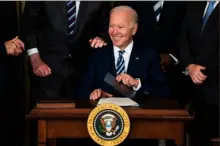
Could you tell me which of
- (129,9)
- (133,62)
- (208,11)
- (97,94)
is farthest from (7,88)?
(208,11)

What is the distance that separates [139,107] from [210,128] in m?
0.82

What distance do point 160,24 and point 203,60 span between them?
0.47 meters

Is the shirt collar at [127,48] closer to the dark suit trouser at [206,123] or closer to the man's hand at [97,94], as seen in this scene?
the man's hand at [97,94]

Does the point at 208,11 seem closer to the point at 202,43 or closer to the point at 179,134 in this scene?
the point at 202,43

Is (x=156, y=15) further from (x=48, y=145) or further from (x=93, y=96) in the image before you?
(x=48, y=145)

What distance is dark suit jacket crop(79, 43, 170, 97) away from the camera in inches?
146

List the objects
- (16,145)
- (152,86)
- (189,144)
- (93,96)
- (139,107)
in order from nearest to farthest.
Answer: (139,107) < (93,96) < (152,86) < (189,144) < (16,145)

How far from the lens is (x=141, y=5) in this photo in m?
4.03

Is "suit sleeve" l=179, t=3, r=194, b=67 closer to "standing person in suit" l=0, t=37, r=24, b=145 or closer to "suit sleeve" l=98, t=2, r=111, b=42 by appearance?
"suit sleeve" l=98, t=2, r=111, b=42

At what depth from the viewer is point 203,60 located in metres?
3.76

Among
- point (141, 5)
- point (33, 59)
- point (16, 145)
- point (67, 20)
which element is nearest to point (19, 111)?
point (16, 145)

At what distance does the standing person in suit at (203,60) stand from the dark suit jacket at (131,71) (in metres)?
0.23

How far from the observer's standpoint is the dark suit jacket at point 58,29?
3.83 metres

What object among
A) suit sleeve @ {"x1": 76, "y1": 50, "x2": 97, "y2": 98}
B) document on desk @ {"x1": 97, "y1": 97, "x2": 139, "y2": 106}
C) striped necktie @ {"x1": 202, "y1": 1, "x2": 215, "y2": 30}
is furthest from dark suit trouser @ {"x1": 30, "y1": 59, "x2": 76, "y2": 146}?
striped necktie @ {"x1": 202, "y1": 1, "x2": 215, "y2": 30}
